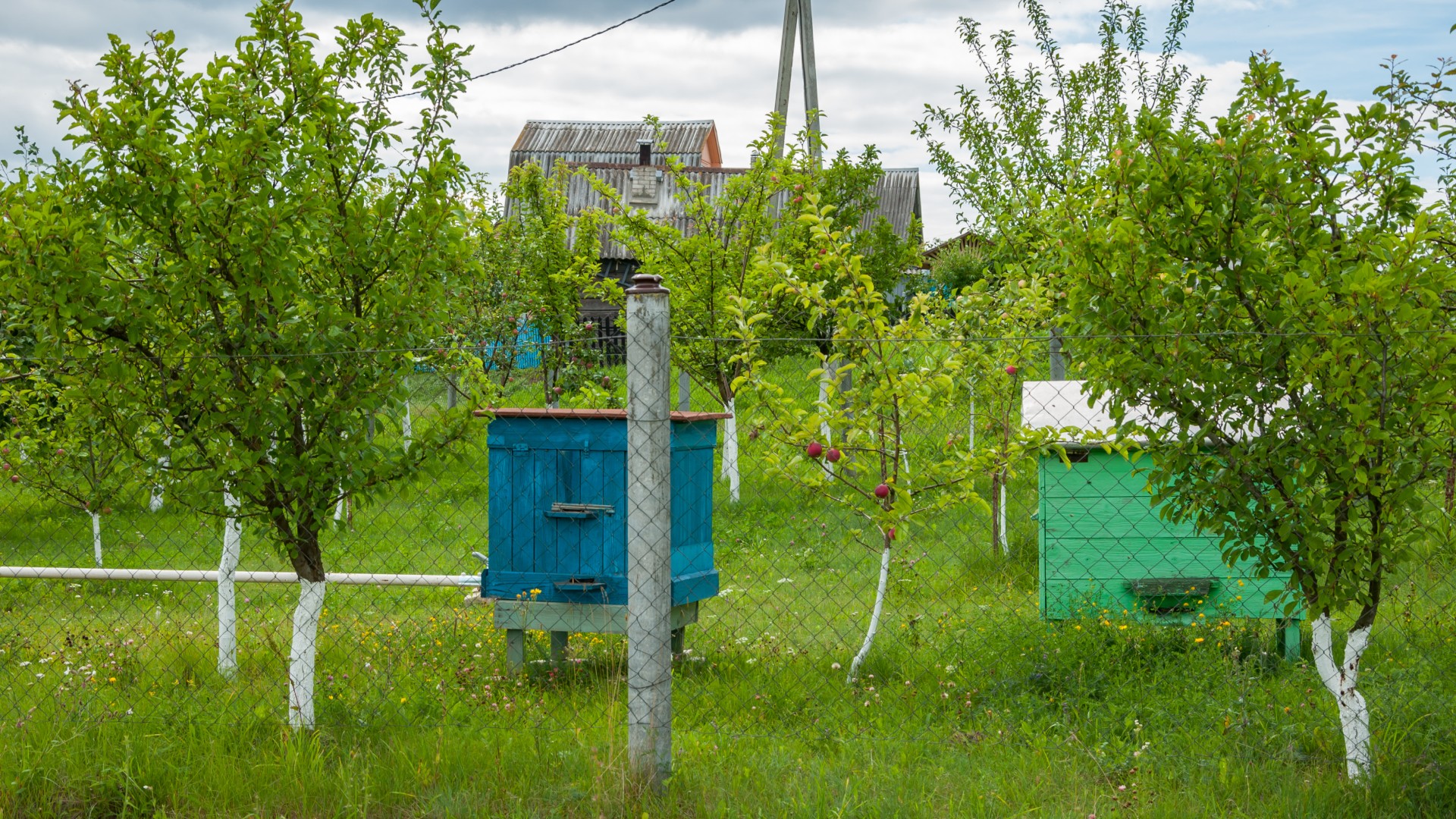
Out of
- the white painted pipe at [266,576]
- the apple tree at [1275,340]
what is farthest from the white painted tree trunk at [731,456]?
the apple tree at [1275,340]

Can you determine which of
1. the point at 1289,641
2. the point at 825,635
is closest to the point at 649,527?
the point at 825,635

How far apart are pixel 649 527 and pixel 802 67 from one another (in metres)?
9.39

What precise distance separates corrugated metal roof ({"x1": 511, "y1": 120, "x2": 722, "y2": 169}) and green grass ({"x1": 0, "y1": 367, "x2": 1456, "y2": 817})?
27.8 metres

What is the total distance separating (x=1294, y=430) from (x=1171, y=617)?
2.29 m

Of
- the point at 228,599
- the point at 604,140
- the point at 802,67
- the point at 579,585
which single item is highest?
the point at 604,140

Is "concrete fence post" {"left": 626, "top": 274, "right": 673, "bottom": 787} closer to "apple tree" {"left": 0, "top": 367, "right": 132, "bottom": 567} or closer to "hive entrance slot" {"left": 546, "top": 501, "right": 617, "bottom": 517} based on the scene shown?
"hive entrance slot" {"left": 546, "top": 501, "right": 617, "bottom": 517}

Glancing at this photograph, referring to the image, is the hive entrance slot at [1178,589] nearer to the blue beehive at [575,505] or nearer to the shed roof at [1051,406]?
the shed roof at [1051,406]

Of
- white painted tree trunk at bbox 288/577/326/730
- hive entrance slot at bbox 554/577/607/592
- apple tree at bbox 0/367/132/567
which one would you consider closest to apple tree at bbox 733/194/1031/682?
hive entrance slot at bbox 554/577/607/592

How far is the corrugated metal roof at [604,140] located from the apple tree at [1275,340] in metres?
29.7

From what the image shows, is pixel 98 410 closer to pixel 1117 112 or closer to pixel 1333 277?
pixel 1333 277

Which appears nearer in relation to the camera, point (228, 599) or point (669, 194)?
point (228, 599)

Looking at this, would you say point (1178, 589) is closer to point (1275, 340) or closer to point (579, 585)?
point (1275, 340)

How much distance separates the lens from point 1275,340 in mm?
3467

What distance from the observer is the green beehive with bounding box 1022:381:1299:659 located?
5.49 metres
